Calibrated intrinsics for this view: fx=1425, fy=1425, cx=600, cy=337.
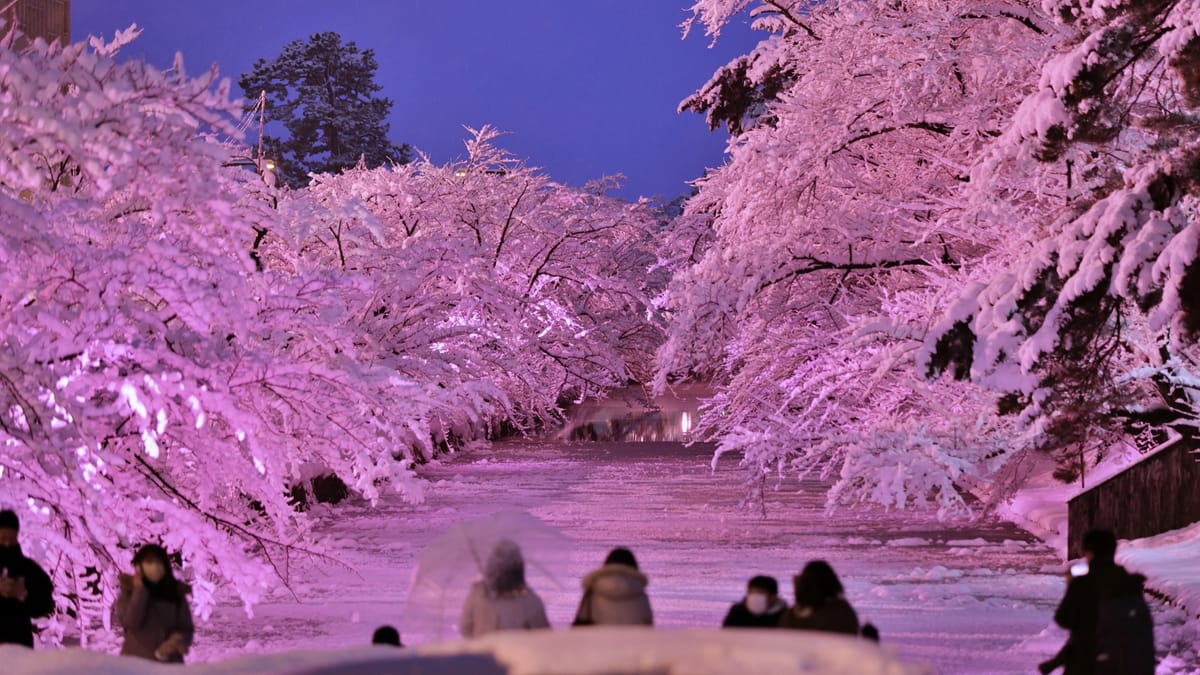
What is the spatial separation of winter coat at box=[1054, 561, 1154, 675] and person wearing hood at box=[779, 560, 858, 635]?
4.52 feet

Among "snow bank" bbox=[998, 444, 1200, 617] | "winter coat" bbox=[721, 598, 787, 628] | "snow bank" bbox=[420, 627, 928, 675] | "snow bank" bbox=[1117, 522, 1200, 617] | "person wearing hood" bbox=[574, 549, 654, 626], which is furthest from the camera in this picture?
"snow bank" bbox=[998, 444, 1200, 617]

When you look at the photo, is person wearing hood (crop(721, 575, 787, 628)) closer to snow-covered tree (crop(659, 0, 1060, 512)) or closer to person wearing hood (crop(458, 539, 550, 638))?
person wearing hood (crop(458, 539, 550, 638))

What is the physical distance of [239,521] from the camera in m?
12.0

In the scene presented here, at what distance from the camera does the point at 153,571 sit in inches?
288

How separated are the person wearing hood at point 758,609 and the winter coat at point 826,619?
0.26ft

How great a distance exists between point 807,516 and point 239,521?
1229 cm

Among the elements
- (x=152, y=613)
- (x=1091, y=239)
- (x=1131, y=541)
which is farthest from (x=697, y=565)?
(x=152, y=613)

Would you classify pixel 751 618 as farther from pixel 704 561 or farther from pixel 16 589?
pixel 704 561

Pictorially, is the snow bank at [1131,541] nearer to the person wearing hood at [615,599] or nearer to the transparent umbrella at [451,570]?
the person wearing hood at [615,599]

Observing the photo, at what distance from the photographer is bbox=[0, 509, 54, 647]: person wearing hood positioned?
299 inches

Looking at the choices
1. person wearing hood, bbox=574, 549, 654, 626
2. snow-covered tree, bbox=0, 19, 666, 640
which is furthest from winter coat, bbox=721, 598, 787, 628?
snow-covered tree, bbox=0, 19, 666, 640

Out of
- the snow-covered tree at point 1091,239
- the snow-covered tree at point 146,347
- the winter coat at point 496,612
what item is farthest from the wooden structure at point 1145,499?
the winter coat at point 496,612

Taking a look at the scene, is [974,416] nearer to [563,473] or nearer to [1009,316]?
[1009,316]

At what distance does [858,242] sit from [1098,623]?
1414cm
